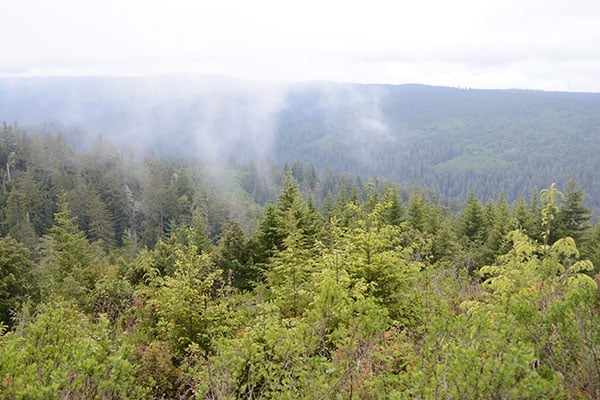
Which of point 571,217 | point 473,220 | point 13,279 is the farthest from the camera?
point 473,220

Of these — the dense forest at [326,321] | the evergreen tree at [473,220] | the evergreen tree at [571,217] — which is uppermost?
the dense forest at [326,321]

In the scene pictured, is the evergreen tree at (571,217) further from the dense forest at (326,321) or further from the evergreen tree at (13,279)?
the evergreen tree at (13,279)

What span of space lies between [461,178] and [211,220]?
160405 millimetres

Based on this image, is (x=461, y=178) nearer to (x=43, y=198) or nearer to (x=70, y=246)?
(x=43, y=198)

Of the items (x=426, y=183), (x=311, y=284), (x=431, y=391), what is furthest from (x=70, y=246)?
(x=426, y=183)

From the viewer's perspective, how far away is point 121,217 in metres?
61.3

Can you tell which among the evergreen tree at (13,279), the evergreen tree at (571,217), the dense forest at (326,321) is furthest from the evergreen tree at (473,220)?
the evergreen tree at (13,279)

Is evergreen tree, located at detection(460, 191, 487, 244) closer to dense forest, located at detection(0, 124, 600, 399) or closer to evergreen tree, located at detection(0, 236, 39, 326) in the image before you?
dense forest, located at detection(0, 124, 600, 399)

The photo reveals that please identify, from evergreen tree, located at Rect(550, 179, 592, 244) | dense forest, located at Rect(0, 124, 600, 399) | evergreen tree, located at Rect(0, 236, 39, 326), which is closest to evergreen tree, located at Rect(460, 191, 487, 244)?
dense forest, located at Rect(0, 124, 600, 399)

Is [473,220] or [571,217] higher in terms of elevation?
[571,217]

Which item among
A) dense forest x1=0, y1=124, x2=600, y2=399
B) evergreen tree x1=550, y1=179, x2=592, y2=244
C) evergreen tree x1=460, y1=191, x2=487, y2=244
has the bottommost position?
evergreen tree x1=460, y1=191, x2=487, y2=244

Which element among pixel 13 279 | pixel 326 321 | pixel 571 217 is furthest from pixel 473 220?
pixel 326 321

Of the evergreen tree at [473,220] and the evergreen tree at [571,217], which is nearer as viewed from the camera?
the evergreen tree at [571,217]

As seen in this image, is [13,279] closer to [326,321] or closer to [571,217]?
[326,321]
